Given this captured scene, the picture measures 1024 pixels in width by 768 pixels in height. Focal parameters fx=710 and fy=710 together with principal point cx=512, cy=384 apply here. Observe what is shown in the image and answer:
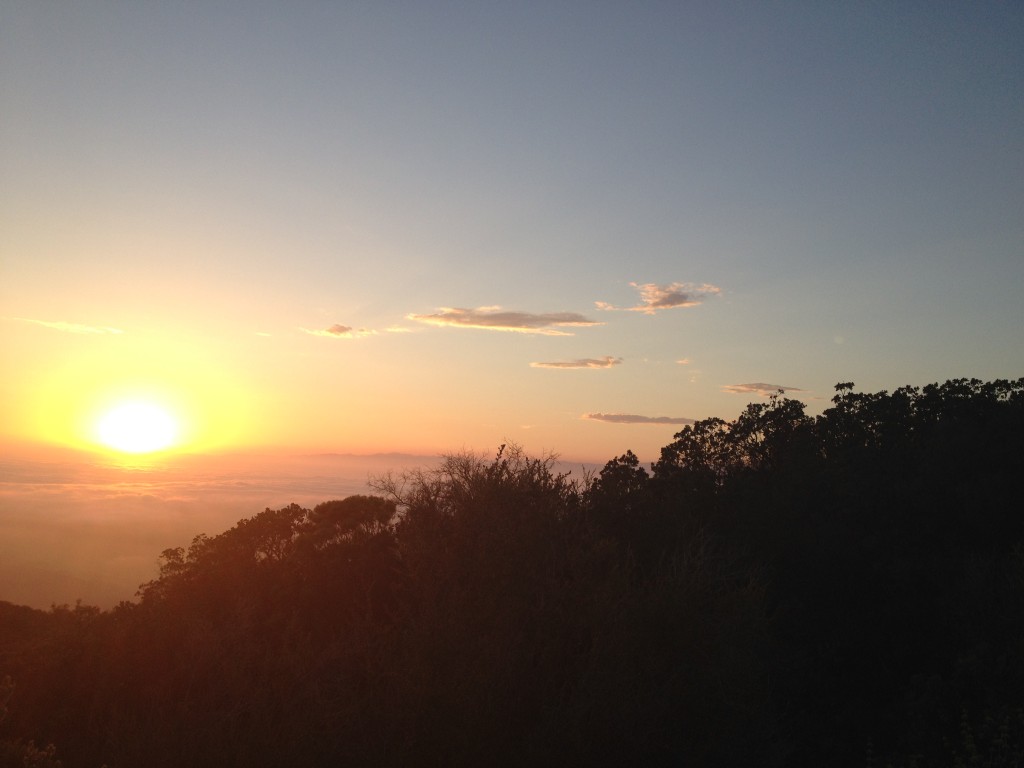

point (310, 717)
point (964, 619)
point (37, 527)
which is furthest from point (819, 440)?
point (37, 527)

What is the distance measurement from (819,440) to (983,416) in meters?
7.19

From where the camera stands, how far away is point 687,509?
2867cm

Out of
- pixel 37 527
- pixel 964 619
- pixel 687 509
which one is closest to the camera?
pixel 964 619

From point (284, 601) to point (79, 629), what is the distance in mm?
6093

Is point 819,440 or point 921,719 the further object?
point 819,440

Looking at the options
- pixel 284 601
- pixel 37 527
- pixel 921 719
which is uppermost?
pixel 284 601

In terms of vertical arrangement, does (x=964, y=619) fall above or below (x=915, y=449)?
below

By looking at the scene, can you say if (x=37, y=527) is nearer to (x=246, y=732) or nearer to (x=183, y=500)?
(x=183, y=500)

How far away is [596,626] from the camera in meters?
13.3

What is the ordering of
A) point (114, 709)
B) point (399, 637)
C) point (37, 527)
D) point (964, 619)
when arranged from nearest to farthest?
point (114, 709) < point (399, 637) < point (964, 619) < point (37, 527)

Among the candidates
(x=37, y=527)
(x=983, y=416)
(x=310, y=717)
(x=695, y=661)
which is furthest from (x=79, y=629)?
(x=37, y=527)

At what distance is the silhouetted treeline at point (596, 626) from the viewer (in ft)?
37.1

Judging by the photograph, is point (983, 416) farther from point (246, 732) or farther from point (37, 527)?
point (37, 527)

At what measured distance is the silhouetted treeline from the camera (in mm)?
11312
